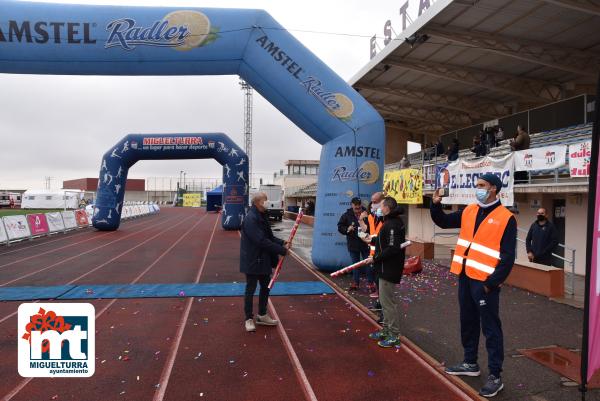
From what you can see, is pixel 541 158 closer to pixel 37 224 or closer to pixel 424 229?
pixel 424 229

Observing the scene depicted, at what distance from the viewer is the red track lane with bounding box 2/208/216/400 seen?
151 inches

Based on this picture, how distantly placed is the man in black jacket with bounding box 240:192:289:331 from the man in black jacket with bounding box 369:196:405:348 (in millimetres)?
1341

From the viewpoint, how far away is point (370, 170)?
948cm

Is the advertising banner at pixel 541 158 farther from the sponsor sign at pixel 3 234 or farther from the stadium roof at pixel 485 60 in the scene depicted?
the sponsor sign at pixel 3 234

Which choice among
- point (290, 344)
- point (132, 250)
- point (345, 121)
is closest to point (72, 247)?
point (132, 250)

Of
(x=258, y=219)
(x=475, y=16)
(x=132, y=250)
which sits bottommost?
(x=132, y=250)

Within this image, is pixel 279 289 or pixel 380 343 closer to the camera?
pixel 380 343

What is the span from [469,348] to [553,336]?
2.09 m

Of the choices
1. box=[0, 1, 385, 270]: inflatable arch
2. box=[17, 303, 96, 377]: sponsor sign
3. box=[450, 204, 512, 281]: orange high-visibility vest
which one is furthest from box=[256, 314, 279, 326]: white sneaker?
box=[0, 1, 385, 270]: inflatable arch

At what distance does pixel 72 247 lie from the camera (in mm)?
14773

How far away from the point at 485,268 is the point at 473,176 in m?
8.47

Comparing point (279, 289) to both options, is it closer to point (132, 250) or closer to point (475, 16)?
point (132, 250)

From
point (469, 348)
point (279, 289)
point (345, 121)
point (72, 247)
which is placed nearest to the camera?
point (469, 348)

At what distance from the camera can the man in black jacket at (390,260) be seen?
15.4ft
